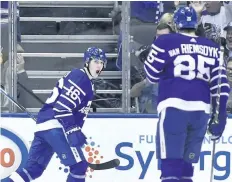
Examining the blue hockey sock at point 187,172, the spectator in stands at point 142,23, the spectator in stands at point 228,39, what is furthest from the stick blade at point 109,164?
the spectator in stands at point 228,39

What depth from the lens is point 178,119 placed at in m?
5.19

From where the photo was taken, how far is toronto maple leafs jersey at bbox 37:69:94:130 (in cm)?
559

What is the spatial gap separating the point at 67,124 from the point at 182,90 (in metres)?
0.86

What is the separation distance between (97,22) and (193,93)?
227 cm

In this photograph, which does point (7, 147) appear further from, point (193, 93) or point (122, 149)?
point (193, 93)

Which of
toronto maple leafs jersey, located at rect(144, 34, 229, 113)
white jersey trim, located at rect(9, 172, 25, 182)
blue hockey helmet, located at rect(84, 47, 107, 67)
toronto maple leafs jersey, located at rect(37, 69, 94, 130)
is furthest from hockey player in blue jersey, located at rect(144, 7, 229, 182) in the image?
white jersey trim, located at rect(9, 172, 25, 182)

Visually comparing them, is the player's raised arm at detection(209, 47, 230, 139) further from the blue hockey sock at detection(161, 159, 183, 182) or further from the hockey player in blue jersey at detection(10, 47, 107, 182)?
the hockey player in blue jersey at detection(10, 47, 107, 182)

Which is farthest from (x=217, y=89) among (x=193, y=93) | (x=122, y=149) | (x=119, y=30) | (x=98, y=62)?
(x=119, y=30)

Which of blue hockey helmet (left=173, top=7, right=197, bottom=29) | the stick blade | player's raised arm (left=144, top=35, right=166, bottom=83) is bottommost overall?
the stick blade

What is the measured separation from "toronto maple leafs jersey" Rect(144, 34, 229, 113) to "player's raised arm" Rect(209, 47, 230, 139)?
0.02 metres

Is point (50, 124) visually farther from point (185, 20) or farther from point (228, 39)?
point (228, 39)

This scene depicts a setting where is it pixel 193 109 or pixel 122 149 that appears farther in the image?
pixel 122 149

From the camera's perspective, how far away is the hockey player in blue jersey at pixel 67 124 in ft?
18.4

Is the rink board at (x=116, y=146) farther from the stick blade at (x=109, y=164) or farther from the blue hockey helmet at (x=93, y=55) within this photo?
the blue hockey helmet at (x=93, y=55)
